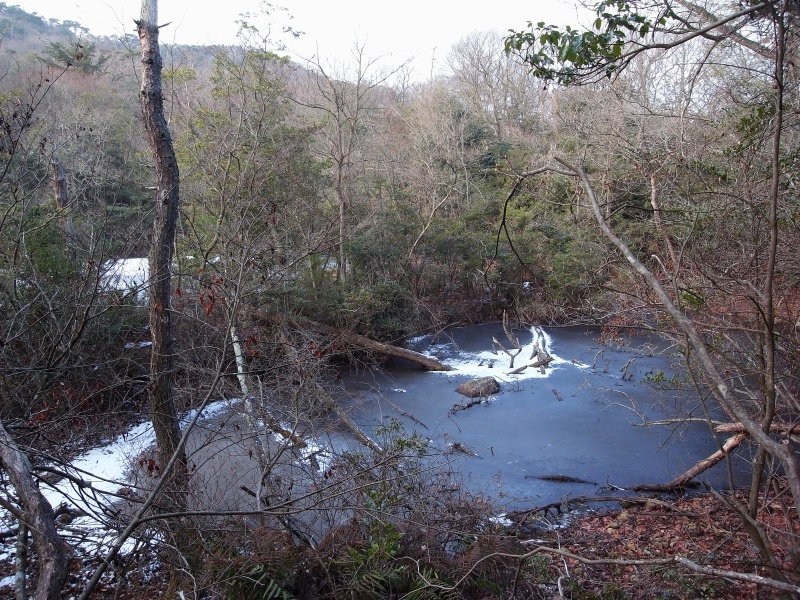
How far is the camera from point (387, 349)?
42.7 ft

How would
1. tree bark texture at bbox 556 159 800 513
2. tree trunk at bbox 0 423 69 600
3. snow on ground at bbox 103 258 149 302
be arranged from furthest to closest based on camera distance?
snow on ground at bbox 103 258 149 302 → tree trunk at bbox 0 423 69 600 → tree bark texture at bbox 556 159 800 513

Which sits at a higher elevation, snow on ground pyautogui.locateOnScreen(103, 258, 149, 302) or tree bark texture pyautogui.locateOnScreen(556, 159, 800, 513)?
tree bark texture pyautogui.locateOnScreen(556, 159, 800, 513)

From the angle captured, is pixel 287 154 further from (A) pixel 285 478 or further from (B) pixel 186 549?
(B) pixel 186 549

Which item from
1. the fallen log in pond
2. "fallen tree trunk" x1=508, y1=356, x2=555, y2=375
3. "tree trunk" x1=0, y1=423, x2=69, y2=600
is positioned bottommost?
the fallen log in pond

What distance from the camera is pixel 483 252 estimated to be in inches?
650

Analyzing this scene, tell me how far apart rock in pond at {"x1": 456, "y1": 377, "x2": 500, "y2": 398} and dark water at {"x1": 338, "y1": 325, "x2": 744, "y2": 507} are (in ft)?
0.54

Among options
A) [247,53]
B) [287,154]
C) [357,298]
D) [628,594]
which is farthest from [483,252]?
[628,594]

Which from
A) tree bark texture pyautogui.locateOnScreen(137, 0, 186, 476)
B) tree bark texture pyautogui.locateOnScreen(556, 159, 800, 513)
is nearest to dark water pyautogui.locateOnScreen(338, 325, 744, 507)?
tree bark texture pyautogui.locateOnScreen(137, 0, 186, 476)

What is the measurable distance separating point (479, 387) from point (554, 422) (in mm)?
1748

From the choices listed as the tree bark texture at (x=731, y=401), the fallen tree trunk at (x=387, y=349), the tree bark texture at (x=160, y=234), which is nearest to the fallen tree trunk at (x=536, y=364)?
the fallen tree trunk at (x=387, y=349)

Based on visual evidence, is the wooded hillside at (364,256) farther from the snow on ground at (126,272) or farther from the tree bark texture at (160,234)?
the snow on ground at (126,272)

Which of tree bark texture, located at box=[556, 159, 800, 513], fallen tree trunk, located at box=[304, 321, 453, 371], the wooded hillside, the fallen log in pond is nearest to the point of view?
tree bark texture, located at box=[556, 159, 800, 513]

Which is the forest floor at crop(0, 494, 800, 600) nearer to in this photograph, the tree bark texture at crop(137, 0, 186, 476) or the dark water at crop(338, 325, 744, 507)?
the dark water at crop(338, 325, 744, 507)

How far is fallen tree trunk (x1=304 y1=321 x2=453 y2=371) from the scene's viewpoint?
12.4 meters
